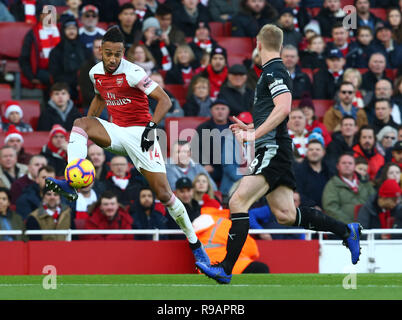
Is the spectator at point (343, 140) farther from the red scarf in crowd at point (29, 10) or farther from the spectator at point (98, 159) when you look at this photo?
the red scarf in crowd at point (29, 10)

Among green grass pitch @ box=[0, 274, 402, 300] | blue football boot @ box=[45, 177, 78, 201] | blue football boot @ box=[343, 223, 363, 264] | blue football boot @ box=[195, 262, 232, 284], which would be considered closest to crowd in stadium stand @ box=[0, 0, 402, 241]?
green grass pitch @ box=[0, 274, 402, 300]

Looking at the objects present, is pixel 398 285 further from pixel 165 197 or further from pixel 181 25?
pixel 181 25

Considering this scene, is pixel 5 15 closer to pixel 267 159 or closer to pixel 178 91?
pixel 178 91

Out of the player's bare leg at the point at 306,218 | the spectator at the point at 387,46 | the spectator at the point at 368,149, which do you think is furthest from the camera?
the spectator at the point at 387,46

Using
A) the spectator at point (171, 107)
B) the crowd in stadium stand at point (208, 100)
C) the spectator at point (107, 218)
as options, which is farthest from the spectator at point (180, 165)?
the spectator at point (171, 107)

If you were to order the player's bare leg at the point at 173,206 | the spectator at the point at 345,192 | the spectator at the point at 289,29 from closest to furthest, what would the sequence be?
the player's bare leg at the point at 173,206 → the spectator at the point at 345,192 → the spectator at the point at 289,29

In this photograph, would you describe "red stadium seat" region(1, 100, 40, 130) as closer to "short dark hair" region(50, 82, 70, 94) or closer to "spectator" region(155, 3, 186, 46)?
"short dark hair" region(50, 82, 70, 94)

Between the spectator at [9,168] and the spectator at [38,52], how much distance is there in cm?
261

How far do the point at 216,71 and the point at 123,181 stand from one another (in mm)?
3293

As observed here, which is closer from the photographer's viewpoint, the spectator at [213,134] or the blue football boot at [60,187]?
the blue football boot at [60,187]

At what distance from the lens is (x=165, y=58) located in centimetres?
1672

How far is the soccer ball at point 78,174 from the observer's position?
10.0 m

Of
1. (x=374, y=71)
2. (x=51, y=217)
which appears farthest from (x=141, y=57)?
(x=374, y=71)
